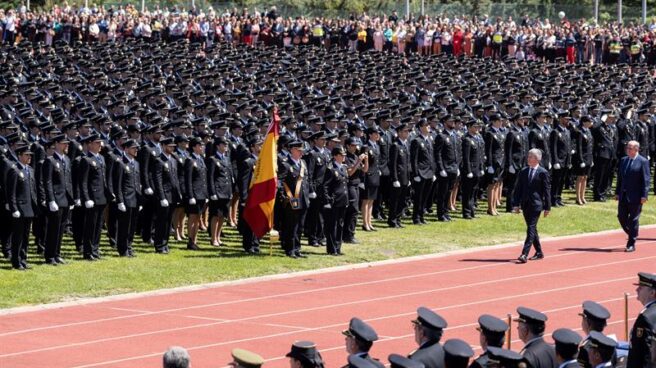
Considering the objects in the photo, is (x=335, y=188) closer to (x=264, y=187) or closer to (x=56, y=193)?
(x=264, y=187)

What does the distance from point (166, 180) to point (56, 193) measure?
7.41ft

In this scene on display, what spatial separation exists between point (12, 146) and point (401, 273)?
5.93m

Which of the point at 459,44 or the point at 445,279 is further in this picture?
the point at 459,44

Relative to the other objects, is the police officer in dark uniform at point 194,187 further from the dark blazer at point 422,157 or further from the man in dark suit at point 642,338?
the man in dark suit at point 642,338

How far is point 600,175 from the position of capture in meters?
32.5

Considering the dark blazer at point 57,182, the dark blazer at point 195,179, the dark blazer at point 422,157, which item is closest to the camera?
the dark blazer at point 57,182

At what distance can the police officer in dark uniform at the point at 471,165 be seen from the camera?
96.2 ft

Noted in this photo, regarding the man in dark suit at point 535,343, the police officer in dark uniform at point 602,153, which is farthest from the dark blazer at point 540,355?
the police officer in dark uniform at point 602,153

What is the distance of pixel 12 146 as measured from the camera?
22.6m

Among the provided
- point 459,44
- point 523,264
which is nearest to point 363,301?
point 523,264

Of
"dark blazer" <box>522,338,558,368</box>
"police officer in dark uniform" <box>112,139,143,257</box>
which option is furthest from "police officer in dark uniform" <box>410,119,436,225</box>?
"dark blazer" <box>522,338,558,368</box>

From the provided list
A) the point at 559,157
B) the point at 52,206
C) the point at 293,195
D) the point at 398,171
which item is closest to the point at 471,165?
the point at 398,171

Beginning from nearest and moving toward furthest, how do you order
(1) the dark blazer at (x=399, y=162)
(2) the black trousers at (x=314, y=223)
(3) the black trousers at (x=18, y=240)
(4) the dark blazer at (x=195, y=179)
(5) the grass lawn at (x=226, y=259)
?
(5) the grass lawn at (x=226, y=259) < (3) the black trousers at (x=18, y=240) < (4) the dark blazer at (x=195, y=179) < (2) the black trousers at (x=314, y=223) < (1) the dark blazer at (x=399, y=162)

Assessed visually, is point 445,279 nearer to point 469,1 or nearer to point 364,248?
point 364,248
